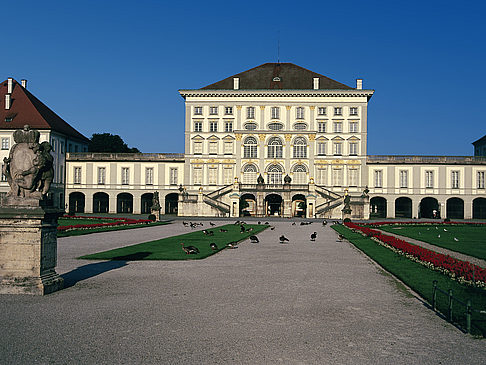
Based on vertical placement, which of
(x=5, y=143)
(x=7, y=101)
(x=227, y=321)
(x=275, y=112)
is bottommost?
(x=227, y=321)

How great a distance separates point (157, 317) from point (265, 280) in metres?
4.92

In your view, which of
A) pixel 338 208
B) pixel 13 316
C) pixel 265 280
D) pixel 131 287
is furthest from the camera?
pixel 338 208

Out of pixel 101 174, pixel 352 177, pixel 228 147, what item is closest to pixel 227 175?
pixel 228 147

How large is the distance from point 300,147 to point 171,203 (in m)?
19.2

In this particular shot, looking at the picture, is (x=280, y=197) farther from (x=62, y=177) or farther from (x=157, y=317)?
(x=157, y=317)

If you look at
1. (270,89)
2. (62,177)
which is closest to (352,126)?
(270,89)

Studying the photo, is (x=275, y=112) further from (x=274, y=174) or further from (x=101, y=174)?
(x=101, y=174)

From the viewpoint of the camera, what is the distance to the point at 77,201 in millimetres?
70625

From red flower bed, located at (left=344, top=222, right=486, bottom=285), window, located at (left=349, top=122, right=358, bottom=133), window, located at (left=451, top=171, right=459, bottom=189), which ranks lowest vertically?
red flower bed, located at (left=344, top=222, right=486, bottom=285)

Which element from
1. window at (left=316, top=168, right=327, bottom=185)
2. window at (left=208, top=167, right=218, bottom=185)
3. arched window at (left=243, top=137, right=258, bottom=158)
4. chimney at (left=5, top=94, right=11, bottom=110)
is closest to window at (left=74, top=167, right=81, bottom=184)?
chimney at (left=5, top=94, right=11, bottom=110)

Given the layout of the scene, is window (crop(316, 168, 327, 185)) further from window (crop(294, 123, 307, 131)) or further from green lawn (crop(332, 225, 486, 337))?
green lawn (crop(332, 225, 486, 337))

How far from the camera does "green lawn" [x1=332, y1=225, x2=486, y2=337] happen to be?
9.49m

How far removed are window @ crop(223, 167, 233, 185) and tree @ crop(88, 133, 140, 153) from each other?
33.7 metres

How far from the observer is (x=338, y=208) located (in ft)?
→ 193
